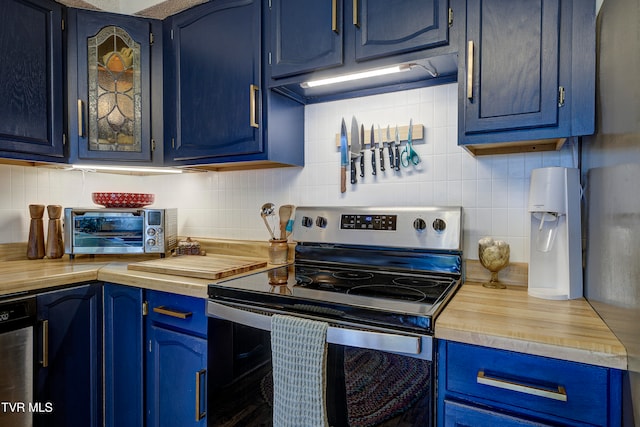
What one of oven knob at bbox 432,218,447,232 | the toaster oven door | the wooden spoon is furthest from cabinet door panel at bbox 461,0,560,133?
the toaster oven door

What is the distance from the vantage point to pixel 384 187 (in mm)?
1668

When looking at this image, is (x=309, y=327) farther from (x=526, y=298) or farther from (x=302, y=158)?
(x=302, y=158)

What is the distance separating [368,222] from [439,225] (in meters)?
0.30

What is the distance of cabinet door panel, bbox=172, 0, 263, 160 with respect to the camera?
1625 millimetres

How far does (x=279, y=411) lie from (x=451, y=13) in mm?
1410

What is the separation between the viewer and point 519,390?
82 centimetres

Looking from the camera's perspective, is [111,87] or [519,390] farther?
[111,87]

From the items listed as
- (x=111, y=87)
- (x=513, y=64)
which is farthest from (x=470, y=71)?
(x=111, y=87)

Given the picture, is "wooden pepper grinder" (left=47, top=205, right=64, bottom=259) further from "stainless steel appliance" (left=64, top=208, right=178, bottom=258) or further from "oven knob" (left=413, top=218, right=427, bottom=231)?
"oven knob" (left=413, top=218, right=427, bottom=231)

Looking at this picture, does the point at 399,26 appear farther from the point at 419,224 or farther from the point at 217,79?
the point at 217,79

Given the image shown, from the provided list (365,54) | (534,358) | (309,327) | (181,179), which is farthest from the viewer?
(181,179)

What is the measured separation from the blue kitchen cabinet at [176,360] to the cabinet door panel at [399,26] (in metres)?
1.15

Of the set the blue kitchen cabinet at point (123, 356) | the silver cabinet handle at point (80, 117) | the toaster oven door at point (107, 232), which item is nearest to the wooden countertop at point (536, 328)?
the blue kitchen cabinet at point (123, 356)

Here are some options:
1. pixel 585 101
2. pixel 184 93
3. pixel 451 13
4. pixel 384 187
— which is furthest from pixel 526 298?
pixel 184 93
